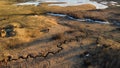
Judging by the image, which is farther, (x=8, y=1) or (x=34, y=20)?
(x=8, y=1)

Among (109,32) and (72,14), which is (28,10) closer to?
(72,14)

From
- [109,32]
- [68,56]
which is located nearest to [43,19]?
[109,32]

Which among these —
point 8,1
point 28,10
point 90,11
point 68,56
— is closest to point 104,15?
point 90,11

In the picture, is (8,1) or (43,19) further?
(8,1)

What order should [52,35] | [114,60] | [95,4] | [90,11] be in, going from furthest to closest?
[95,4] < [90,11] < [52,35] < [114,60]

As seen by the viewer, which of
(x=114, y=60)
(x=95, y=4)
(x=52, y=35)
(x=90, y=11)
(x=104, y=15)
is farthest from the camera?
(x=95, y=4)

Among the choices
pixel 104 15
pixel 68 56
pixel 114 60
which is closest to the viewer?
pixel 114 60

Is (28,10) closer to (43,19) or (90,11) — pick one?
(43,19)

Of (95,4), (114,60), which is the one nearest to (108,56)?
(114,60)

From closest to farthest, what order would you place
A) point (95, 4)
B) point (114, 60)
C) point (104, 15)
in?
point (114, 60), point (104, 15), point (95, 4)
